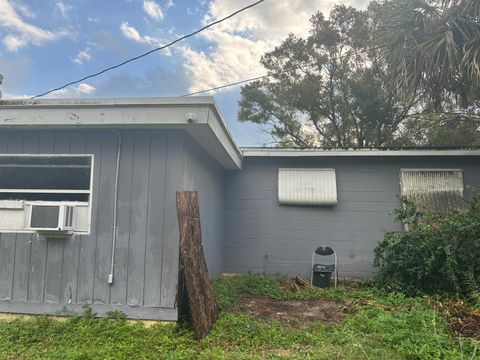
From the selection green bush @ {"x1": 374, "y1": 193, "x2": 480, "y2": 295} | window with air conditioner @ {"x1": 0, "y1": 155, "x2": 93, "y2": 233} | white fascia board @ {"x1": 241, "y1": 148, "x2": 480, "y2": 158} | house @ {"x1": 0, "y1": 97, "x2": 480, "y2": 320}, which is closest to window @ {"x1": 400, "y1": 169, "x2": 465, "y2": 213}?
white fascia board @ {"x1": 241, "y1": 148, "x2": 480, "y2": 158}

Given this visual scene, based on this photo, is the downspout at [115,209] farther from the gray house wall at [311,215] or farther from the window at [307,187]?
the window at [307,187]

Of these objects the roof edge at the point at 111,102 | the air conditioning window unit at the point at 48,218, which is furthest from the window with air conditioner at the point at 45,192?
the roof edge at the point at 111,102

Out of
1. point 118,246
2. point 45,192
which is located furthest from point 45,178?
point 118,246

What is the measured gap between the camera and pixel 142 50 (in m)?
7.40

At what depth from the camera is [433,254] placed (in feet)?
17.1

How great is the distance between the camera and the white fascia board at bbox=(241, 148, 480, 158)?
681cm

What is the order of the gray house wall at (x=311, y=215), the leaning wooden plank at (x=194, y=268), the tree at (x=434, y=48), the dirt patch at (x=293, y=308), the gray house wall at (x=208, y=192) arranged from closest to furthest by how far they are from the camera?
1. the leaning wooden plank at (x=194, y=268)
2. the dirt patch at (x=293, y=308)
3. the gray house wall at (x=208, y=192)
4. the tree at (x=434, y=48)
5. the gray house wall at (x=311, y=215)

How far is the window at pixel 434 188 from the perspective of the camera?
6836 millimetres

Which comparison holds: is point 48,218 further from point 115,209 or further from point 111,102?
point 111,102

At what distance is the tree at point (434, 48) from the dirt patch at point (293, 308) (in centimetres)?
399

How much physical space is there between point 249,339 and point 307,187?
162 inches

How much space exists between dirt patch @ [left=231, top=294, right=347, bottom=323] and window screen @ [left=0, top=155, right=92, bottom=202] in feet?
8.32

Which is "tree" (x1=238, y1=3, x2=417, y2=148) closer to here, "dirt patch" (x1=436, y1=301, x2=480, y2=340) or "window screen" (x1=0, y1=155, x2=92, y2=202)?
"dirt patch" (x1=436, y1=301, x2=480, y2=340)

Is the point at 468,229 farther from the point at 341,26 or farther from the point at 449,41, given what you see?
the point at 341,26
